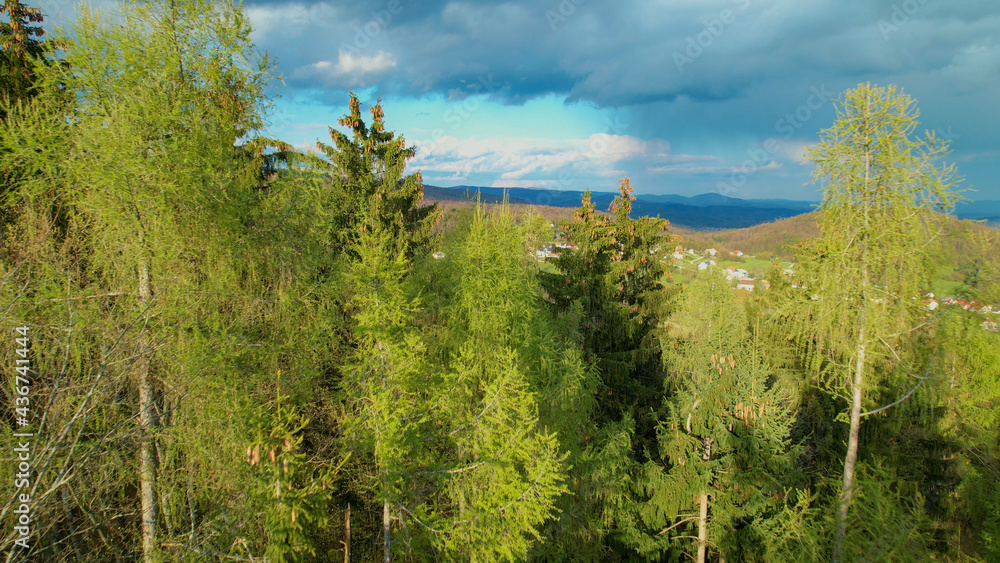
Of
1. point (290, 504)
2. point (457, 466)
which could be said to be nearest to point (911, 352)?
point (457, 466)

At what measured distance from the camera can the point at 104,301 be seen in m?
4.62

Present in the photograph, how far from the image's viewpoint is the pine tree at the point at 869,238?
19.9 ft

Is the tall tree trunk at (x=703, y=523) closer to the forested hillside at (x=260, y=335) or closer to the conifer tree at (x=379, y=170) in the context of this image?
the forested hillside at (x=260, y=335)

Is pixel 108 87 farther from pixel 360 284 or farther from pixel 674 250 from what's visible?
pixel 674 250

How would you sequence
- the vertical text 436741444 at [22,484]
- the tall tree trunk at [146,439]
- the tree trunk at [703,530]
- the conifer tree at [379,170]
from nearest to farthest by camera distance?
the vertical text 436741444 at [22,484] < the tall tree trunk at [146,439] < the tree trunk at [703,530] < the conifer tree at [379,170]

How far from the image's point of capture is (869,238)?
6289 mm

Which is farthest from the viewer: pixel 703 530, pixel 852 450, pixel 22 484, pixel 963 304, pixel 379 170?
pixel 379 170

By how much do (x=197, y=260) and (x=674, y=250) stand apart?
54.9 feet

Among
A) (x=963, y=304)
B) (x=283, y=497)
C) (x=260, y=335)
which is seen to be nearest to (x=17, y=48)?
(x=260, y=335)

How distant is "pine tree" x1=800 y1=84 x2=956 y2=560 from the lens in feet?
19.9

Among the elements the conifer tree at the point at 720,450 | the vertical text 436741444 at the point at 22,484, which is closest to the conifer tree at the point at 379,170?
the conifer tree at the point at 720,450

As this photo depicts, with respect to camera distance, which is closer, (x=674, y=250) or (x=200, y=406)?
(x=200, y=406)

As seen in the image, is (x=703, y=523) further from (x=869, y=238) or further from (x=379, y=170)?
(x=379, y=170)

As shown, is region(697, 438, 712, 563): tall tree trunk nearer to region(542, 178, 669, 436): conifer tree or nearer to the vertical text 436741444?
region(542, 178, 669, 436): conifer tree
